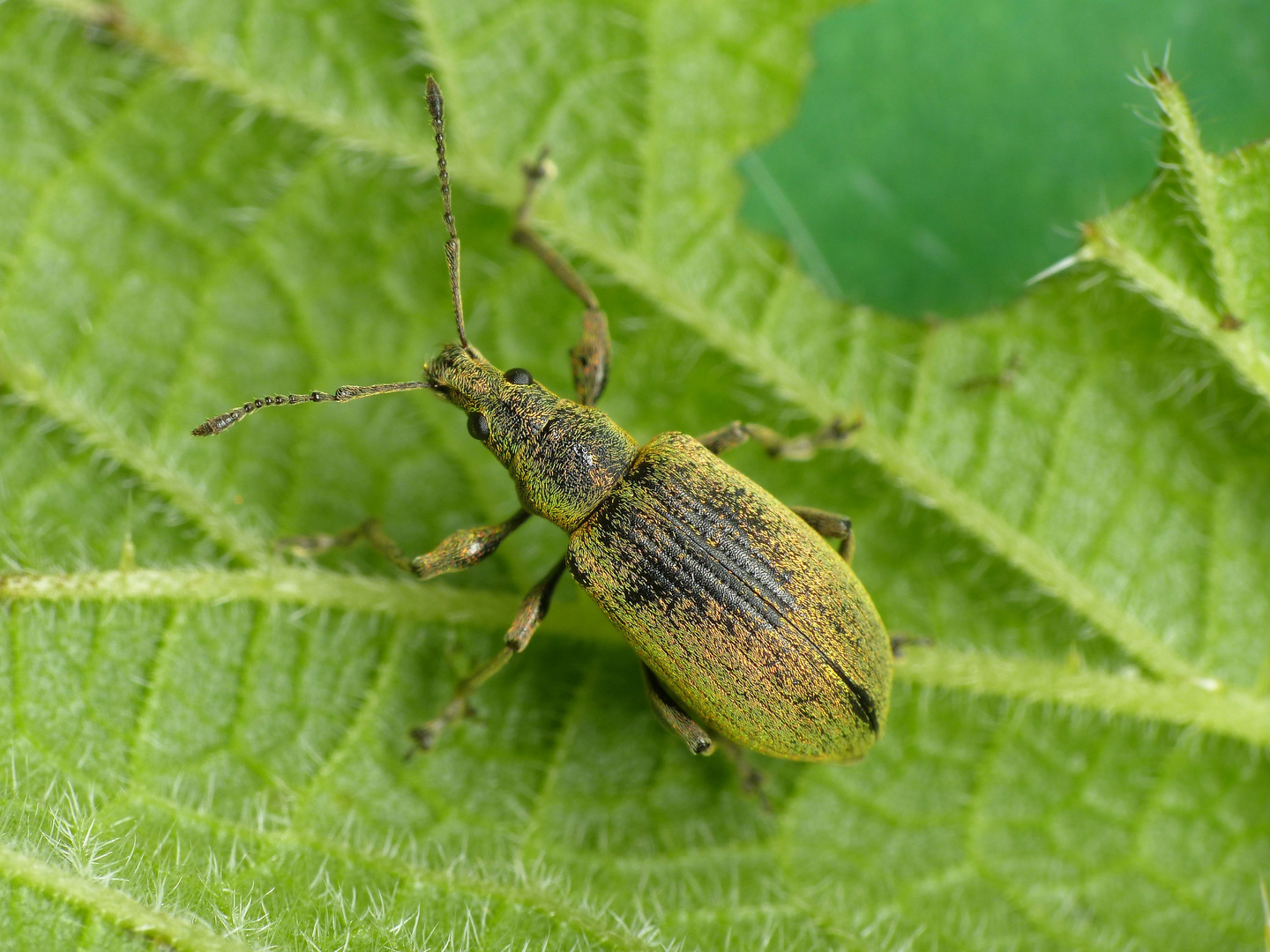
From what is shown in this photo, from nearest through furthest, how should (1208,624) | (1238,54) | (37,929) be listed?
(37,929), (1208,624), (1238,54)

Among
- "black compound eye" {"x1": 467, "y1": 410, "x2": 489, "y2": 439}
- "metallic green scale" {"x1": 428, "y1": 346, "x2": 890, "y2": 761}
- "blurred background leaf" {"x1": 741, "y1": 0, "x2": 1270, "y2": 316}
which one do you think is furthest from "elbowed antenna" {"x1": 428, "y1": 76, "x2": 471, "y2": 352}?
"blurred background leaf" {"x1": 741, "y1": 0, "x2": 1270, "y2": 316}

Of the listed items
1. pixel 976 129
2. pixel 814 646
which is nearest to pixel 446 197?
pixel 814 646

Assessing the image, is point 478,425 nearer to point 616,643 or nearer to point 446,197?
point 446,197

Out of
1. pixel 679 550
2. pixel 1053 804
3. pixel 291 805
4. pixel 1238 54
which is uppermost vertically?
pixel 1238 54

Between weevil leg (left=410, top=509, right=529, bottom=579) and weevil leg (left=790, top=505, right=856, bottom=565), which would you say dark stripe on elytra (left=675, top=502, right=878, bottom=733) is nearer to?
weevil leg (left=790, top=505, right=856, bottom=565)

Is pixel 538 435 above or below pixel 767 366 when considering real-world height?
below

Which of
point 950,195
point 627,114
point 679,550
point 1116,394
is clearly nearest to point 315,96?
point 627,114

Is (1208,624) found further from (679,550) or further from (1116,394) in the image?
(679,550)
